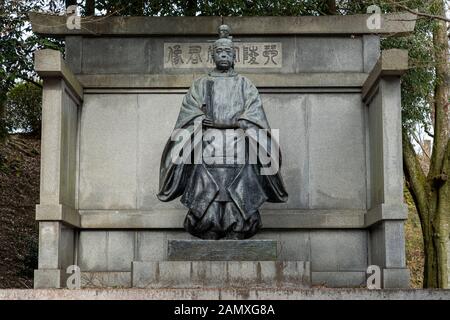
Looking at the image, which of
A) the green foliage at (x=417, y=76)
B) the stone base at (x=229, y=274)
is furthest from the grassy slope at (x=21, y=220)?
the green foliage at (x=417, y=76)

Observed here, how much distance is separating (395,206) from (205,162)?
7.68 feet

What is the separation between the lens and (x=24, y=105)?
2058 cm

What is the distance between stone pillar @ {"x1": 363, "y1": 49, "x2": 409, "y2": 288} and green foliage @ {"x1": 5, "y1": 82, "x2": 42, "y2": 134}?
11906 mm

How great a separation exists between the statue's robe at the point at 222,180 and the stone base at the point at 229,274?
0.56 meters

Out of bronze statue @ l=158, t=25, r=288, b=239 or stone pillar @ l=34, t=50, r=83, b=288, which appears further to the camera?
stone pillar @ l=34, t=50, r=83, b=288

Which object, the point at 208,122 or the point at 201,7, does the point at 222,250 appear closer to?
the point at 208,122

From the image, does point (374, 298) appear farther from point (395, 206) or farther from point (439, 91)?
point (439, 91)

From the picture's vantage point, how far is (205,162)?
9.17 metres

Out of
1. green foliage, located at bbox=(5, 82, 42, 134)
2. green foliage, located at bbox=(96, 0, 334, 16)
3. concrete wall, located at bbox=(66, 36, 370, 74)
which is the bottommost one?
concrete wall, located at bbox=(66, 36, 370, 74)

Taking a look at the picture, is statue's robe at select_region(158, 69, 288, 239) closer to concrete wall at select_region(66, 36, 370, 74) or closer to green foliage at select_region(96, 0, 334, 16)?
concrete wall at select_region(66, 36, 370, 74)

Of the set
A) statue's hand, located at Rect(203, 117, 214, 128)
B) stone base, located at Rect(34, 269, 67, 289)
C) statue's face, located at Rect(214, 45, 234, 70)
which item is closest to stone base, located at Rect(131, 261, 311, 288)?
stone base, located at Rect(34, 269, 67, 289)

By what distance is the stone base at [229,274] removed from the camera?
8.55 metres

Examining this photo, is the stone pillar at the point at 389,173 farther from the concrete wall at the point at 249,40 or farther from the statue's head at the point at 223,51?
the statue's head at the point at 223,51

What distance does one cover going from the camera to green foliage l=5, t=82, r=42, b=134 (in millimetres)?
20188
